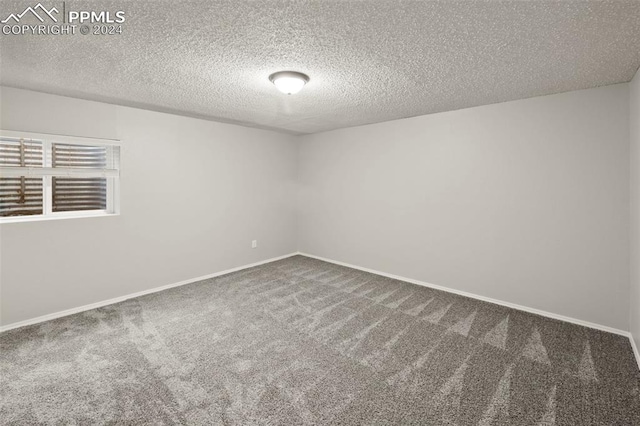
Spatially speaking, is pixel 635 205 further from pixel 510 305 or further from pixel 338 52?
pixel 338 52

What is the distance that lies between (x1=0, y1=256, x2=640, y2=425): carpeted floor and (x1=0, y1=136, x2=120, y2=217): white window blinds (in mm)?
1229

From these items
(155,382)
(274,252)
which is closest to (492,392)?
(155,382)

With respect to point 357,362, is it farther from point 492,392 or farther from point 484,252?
point 484,252

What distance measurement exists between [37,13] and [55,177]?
2227 millimetres

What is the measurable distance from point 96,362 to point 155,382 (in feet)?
2.15

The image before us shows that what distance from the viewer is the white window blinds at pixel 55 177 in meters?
2.96

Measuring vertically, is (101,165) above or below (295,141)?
below

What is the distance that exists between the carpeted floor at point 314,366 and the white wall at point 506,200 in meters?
0.44

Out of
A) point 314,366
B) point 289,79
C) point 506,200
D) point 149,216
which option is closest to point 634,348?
point 506,200

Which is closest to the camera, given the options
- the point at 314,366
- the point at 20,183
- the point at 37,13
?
the point at 37,13

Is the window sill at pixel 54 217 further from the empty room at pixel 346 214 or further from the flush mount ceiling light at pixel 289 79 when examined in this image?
the flush mount ceiling light at pixel 289 79

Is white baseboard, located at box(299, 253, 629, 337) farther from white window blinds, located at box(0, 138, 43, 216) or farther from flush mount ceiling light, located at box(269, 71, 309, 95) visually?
white window blinds, located at box(0, 138, 43, 216)

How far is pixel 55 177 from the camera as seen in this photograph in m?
3.23

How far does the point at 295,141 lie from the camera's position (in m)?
5.78
